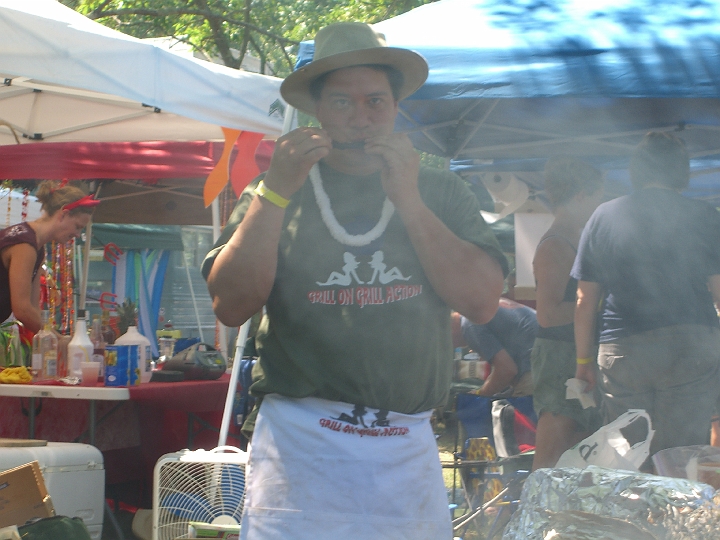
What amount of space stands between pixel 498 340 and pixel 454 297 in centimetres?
332

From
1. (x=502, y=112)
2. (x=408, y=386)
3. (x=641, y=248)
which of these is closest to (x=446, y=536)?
(x=408, y=386)

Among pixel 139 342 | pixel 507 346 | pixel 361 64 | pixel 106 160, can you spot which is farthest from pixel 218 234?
pixel 361 64

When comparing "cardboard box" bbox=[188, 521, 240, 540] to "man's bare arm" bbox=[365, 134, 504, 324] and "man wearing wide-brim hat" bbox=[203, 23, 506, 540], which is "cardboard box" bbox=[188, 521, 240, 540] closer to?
"man wearing wide-brim hat" bbox=[203, 23, 506, 540]

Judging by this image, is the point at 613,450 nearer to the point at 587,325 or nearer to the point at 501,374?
the point at 587,325

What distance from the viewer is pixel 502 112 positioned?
13.8 feet

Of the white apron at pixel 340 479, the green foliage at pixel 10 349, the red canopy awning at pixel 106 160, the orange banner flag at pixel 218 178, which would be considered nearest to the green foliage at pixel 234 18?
the red canopy awning at pixel 106 160

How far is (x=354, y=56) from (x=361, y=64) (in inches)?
1.5

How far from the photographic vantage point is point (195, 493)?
3.16 metres

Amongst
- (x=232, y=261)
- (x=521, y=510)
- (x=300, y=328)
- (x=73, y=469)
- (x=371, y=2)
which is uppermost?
(x=371, y=2)

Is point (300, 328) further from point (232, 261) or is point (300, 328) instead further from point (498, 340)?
point (498, 340)

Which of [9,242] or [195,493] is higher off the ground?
[9,242]

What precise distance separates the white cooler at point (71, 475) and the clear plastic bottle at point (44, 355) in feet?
2.20

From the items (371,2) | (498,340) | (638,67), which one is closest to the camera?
(638,67)

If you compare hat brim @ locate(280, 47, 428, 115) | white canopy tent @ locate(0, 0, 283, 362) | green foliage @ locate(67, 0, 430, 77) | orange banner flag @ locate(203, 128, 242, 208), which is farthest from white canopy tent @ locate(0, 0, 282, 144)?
green foliage @ locate(67, 0, 430, 77)
